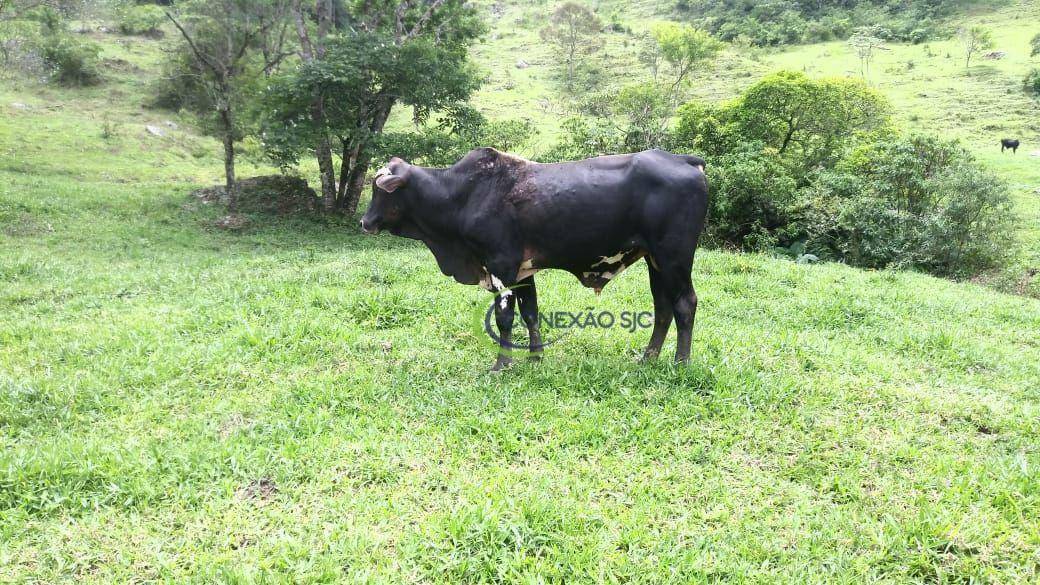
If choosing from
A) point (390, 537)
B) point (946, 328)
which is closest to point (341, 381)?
point (390, 537)

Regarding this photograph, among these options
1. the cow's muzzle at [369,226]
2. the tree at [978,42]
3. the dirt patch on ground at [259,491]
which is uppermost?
the tree at [978,42]

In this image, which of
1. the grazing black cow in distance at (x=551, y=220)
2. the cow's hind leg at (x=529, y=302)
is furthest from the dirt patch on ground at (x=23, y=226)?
the cow's hind leg at (x=529, y=302)

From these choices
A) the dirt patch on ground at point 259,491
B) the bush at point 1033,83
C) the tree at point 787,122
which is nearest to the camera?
the dirt patch on ground at point 259,491

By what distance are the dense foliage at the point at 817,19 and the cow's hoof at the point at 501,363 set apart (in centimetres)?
6217

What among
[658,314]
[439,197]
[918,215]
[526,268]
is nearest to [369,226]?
[439,197]

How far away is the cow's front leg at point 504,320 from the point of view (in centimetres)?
500

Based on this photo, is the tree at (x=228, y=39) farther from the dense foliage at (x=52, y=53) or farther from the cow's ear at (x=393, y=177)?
the cow's ear at (x=393, y=177)

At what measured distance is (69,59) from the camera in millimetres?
28703

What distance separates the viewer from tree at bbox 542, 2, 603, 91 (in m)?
59.9

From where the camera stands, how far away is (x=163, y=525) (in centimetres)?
335

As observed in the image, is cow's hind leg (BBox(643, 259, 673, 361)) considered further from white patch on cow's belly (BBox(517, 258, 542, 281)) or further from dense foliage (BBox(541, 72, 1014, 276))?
dense foliage (BBox(541, 72, 1014, 276))

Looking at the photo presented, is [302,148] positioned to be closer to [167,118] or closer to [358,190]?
[358,190]

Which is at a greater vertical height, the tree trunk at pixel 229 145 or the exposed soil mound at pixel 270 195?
the tree trunk at pixel 229 145

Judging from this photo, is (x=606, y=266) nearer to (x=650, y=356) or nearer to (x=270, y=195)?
(x=650, y=356)
